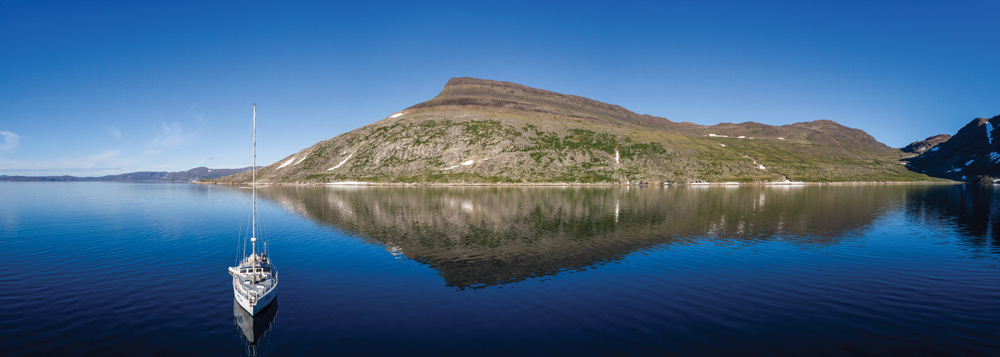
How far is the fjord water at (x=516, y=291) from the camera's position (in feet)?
73.3

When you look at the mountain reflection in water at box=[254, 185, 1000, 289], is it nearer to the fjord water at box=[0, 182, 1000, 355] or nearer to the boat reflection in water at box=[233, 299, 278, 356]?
the fjord water at box=[0, 182, 1000, 355]

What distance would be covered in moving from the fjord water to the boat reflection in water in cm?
15

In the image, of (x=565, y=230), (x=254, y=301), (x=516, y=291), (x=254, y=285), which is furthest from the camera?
(x=565, y=230)

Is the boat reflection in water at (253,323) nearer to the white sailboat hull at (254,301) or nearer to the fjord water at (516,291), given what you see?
the fjord water at (516,291)

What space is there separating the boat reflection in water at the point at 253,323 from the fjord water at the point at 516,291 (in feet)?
0.48

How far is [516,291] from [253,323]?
17397 millimetres

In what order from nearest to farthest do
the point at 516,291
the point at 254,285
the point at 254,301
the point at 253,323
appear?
the point at 253,323
the point at 254,301
the point at 254,285
the point at 516,291

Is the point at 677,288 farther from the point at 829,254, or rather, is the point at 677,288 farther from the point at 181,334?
the point at 181,334

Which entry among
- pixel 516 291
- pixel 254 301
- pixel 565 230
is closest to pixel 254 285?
pixel 254 301

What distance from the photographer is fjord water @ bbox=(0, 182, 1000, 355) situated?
22344 millimetres

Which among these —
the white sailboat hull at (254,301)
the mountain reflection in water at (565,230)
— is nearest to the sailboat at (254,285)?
the white sailboat hull at (254,301)

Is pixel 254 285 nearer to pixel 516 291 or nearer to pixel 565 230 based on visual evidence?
pixel 516 291

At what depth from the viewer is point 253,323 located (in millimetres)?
24953

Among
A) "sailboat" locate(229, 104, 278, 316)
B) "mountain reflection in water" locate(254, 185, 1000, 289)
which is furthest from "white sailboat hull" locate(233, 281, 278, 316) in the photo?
"mountain reflection in water" locate(254, 185, 1000, 289)
